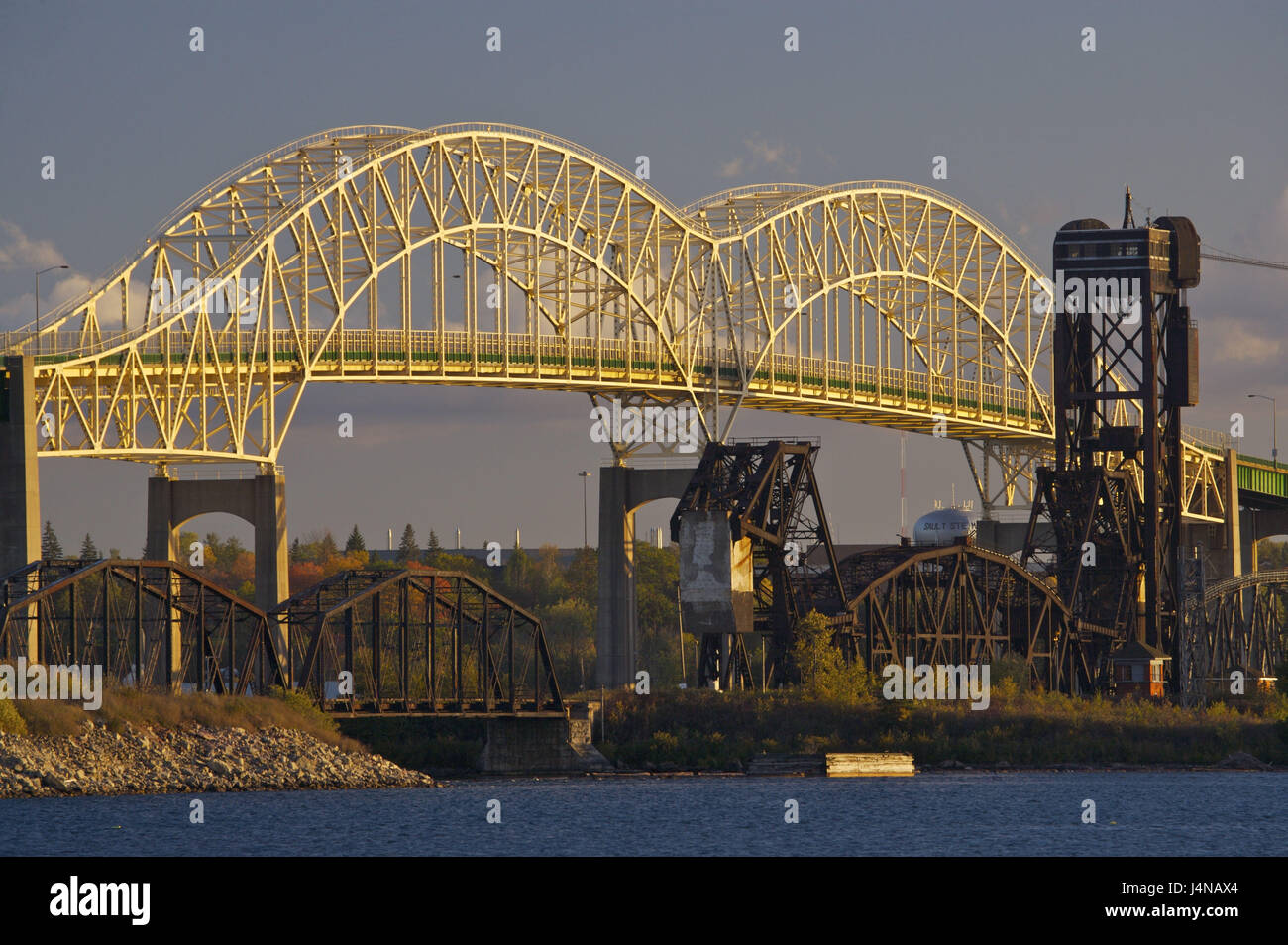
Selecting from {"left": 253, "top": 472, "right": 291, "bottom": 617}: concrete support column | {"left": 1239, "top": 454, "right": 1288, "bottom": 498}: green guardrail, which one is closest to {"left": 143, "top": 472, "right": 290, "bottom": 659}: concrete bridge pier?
{"left": 253, "top": 472, "right": 291, "bottom": 617}: concrete support column

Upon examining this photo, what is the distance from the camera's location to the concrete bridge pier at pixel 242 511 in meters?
111

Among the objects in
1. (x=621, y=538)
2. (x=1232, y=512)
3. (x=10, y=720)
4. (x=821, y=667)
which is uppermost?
(x=1232, y=512)

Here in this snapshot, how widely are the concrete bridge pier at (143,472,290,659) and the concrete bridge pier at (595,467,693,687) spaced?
80.8ft

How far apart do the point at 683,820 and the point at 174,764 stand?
1955 cm

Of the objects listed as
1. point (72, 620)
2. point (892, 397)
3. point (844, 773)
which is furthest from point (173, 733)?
point (892, 397)

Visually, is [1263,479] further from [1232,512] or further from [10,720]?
[10,720]

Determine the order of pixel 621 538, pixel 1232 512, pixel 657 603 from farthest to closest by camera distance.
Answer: pixel 657 603, pixel 1232 512, pixel 621 538

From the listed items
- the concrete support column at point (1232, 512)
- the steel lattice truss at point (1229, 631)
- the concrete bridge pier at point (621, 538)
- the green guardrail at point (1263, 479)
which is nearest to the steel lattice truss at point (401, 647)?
the concrete bridge pier at point (621, 538)

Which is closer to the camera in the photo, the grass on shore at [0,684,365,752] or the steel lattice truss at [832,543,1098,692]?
the grass on shore at [0,684,365,752]

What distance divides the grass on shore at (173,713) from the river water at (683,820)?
13.5 feet

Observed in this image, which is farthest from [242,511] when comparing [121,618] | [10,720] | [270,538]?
[10,720]

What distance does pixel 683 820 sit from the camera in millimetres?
80125

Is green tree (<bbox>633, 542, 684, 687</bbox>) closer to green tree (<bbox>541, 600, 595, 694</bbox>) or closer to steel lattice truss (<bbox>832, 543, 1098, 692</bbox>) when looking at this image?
Result: green tree (<bbox>541, 600, 595, 694</bbox>)

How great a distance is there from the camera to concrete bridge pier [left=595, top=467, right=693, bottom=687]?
13212 cm
